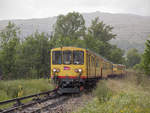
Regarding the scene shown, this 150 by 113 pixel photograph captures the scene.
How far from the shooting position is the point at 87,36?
45.2 m

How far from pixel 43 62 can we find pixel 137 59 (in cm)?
7957

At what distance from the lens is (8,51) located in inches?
1070

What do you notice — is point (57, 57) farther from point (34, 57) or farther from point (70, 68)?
point (34, 57)

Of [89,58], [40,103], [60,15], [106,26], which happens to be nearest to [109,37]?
[106,26]

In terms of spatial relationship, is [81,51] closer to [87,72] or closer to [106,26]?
[87,72]

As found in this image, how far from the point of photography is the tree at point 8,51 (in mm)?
27031

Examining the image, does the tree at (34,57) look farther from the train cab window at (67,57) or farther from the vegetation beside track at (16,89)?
the train cab window at (67,57)

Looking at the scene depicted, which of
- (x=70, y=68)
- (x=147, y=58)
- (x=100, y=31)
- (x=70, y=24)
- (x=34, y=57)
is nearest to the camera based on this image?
(x=70, y=68)

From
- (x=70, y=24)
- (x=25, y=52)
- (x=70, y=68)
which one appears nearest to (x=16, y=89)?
(x=70, y=68)

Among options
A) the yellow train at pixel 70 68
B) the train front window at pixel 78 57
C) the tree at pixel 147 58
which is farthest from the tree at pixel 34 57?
the train front window at pixel 78 57

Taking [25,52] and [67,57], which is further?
[25,52]

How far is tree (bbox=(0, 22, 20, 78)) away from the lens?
2703cm

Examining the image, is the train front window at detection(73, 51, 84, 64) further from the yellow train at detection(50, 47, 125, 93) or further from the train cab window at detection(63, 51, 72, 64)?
the train cab window at detection(63, 51, 72, 64)

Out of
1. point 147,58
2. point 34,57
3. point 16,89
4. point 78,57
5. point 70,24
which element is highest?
point 70,24
